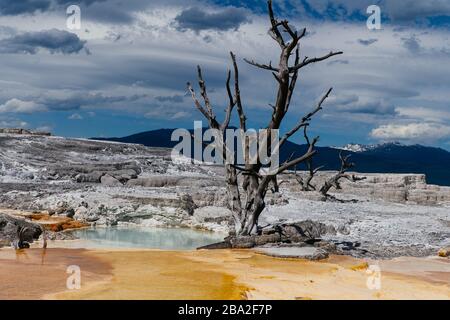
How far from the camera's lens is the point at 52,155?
38.8m

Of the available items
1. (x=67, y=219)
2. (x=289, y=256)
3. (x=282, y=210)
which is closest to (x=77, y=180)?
(x=67, y=219)

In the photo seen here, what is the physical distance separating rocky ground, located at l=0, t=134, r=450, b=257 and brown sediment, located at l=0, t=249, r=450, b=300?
2195 millimetres

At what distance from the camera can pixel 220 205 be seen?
2159 cm

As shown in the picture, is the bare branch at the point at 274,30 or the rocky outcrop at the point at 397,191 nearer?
the bare branch at the point at 274,30

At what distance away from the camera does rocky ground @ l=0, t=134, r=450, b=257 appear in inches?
589

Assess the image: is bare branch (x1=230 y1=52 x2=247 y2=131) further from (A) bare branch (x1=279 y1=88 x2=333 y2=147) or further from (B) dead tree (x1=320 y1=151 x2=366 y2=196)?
(B) dead tree (x1=320 y1=151 x2=366 y2=196)

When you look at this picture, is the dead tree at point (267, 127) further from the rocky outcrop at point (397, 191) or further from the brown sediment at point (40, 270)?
the rocky outcrop at point (397, 191)

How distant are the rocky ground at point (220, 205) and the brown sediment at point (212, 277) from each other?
219 cm

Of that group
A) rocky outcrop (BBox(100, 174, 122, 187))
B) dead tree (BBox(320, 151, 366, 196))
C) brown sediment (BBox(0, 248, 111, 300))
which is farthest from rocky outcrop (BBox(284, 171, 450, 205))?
brown sediment (BBox(0, 248, 111, 300))

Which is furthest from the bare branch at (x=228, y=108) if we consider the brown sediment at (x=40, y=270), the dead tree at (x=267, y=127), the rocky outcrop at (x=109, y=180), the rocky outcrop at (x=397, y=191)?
the rocky outcrop at (x=109, y=180)

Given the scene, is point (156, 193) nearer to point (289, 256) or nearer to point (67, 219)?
point (67, 219)

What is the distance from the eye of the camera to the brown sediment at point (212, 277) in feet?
22.3

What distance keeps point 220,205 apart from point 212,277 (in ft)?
44.4
